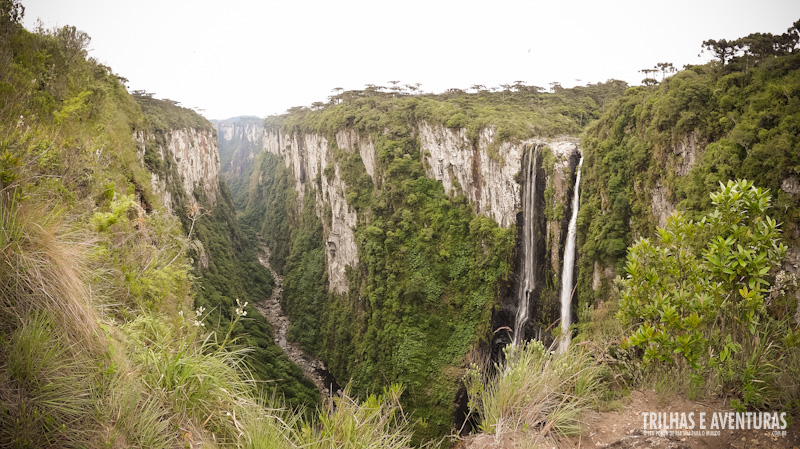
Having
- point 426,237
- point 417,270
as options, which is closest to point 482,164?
point 426,237

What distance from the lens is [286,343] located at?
114 feet

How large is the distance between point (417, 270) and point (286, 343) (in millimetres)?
15216

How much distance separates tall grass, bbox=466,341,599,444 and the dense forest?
27mm

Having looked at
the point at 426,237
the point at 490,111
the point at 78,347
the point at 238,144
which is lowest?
the point at 426,237

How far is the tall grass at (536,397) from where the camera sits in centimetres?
361

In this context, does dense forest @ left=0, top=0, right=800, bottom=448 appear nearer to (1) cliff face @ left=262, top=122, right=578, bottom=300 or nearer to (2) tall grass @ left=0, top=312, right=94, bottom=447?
(2) tall grass @ left=0, top=312, right=94, bottom=447

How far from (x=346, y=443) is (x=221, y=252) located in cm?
4263

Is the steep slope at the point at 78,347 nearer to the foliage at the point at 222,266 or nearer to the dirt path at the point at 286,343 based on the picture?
the foliage at the point at 222,266

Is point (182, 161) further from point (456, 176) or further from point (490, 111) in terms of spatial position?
point (490, 111)

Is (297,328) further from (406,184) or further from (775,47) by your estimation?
(775,47)

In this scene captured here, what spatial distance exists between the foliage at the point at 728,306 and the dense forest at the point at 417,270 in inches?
1.1

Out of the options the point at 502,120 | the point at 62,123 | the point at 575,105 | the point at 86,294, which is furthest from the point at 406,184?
the point at 86,294

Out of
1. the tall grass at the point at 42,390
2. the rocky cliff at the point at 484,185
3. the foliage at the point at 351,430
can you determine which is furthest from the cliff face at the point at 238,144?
the foliage at the point at 351,430

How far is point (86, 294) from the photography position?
10.7 ft
